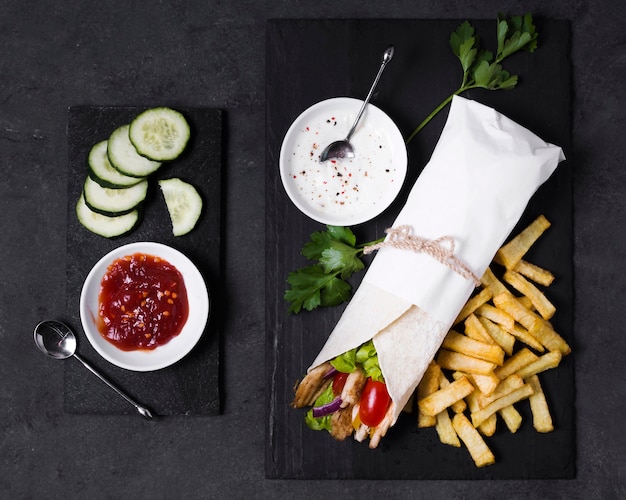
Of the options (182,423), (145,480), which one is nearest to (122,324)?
(182,423)

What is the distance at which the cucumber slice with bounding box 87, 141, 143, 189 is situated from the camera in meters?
3.40

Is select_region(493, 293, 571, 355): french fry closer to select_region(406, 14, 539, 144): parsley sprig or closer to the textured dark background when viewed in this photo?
the textured dark background

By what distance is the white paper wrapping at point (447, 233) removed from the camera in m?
2.99

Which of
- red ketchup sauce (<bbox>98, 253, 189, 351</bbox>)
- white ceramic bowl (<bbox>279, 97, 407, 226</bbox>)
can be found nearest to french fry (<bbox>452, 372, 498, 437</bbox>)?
white ceramic bowl (<bbox>279, 97, 407, 226</bbox>)

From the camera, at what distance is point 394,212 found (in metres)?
3.43

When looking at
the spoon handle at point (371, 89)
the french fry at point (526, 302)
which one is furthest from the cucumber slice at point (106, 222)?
the french fry at point (526, 302)

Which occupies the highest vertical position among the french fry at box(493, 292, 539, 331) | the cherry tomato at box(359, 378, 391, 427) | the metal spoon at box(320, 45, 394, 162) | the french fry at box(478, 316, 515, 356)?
the metal spoon at box(320, 45, 394, 162)

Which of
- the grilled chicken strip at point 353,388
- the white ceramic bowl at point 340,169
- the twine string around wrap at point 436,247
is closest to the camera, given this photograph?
the twine string around wrap at point 436,247

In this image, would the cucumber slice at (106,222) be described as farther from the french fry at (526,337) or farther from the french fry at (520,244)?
the french fry at (526,337)

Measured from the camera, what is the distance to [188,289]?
330 centimetres

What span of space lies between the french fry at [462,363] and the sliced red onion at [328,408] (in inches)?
21.5

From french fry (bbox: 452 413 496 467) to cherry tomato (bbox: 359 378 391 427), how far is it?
0.45m

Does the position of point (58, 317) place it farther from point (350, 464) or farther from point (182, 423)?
point (350, 464)

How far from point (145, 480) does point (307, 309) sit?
1.24m
